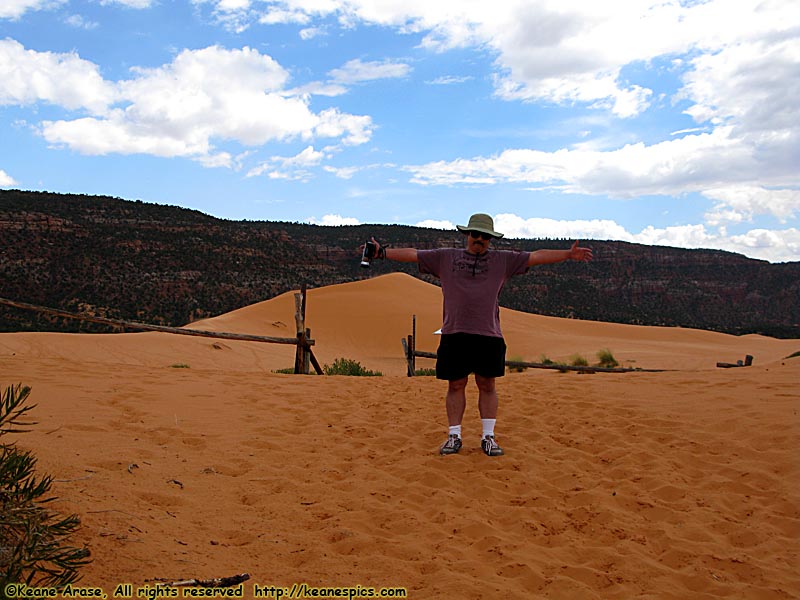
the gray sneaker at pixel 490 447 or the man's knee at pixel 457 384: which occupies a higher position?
the man's knee at pixel 457 384

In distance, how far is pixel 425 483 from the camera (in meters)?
4.82

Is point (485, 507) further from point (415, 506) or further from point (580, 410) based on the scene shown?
point (580, 410)

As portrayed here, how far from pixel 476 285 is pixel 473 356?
1.90 ft

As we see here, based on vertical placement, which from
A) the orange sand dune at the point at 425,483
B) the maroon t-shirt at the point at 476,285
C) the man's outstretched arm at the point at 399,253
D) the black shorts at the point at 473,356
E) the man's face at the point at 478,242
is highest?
the man's face at the point at 478,242

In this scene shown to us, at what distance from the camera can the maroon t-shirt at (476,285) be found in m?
5.27

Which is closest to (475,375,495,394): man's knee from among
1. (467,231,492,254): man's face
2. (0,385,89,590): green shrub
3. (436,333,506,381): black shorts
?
(436,333,506,381): black shorts

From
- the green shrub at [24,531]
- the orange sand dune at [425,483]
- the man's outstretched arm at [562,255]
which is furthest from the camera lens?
the man's outstretched arm at [562,255]

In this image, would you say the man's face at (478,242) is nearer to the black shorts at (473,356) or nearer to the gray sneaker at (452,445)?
the black shorts at (473,356)

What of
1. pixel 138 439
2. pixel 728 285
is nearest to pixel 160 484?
pixel 138 439

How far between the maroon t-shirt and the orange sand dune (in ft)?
3.70

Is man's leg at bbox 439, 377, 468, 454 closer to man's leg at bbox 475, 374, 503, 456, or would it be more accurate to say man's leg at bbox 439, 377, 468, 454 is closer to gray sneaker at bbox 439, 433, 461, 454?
gray sneaker at bbox 439, 433, 461, 454

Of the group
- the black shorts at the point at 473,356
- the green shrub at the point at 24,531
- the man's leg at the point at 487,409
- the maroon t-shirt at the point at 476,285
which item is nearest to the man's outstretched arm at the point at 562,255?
the maroon t-shirt at the point at 476,285

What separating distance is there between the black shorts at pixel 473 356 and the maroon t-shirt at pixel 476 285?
2.4 inches

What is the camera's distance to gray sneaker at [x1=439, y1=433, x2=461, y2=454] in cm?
547
